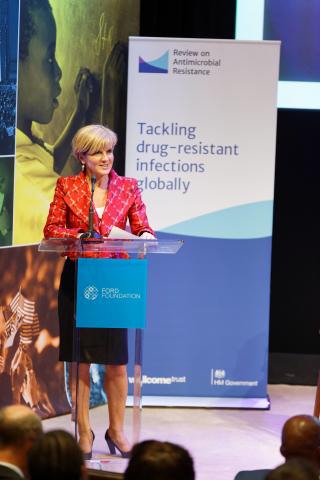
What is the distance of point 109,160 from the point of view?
4828 millimetres

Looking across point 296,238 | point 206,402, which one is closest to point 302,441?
point 206,402

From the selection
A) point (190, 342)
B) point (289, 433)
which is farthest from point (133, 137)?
point (289, 433)

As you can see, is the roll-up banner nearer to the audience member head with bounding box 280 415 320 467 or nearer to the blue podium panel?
the blue podium panel

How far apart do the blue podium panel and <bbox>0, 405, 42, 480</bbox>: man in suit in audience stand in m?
1.83

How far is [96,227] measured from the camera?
16.0ft

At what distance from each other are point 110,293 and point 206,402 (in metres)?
2.36

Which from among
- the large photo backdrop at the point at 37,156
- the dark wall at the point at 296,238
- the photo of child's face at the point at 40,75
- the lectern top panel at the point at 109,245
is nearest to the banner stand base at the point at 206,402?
the large photo backdrop at the point at 37,156

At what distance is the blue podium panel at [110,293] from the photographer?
4605 millimetres

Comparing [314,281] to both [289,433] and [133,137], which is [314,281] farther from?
[289,433]

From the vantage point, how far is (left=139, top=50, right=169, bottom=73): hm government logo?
6730 mm

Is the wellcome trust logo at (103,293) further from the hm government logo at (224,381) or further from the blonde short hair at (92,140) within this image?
the hm government logo at (224,381)

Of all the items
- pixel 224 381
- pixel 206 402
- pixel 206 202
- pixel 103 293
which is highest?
pixel 206 202

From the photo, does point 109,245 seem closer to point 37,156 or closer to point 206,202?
point 37,156

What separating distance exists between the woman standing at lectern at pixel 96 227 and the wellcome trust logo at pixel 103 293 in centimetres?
20
